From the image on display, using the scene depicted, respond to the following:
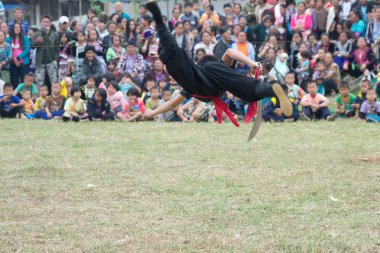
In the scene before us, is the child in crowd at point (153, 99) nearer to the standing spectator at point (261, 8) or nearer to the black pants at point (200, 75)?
the standing spectator at point (261, 8)

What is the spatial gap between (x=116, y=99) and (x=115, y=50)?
1810 mm

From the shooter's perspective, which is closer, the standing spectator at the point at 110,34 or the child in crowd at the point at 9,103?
the child in crowd at the point at 9,103

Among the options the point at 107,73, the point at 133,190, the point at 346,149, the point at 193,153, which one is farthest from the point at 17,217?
the point at 107,73

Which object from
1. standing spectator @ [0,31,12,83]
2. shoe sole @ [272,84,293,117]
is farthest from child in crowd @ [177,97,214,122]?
shoe sole @ [272,84,293,117]

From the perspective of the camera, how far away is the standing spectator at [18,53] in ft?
46.1

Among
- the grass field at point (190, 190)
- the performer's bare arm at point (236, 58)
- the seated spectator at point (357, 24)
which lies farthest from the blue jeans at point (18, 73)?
the performer's bare arm at point (236, 58)

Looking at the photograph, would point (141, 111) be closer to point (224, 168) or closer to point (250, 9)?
point (224, 168)

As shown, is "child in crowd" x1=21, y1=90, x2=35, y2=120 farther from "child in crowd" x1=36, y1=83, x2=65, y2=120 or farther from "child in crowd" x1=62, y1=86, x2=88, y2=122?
"child in crowd" x1=62, y1=86, x2=88, y2=122

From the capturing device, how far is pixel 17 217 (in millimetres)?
6113

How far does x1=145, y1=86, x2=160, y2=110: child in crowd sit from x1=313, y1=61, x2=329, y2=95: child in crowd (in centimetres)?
300

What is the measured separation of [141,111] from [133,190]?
5.61 meters

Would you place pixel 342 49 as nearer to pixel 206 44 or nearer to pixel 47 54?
pixel 206 44

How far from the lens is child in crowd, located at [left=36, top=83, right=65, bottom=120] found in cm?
→ 1289

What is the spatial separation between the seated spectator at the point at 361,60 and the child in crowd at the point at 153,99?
3867 mm
